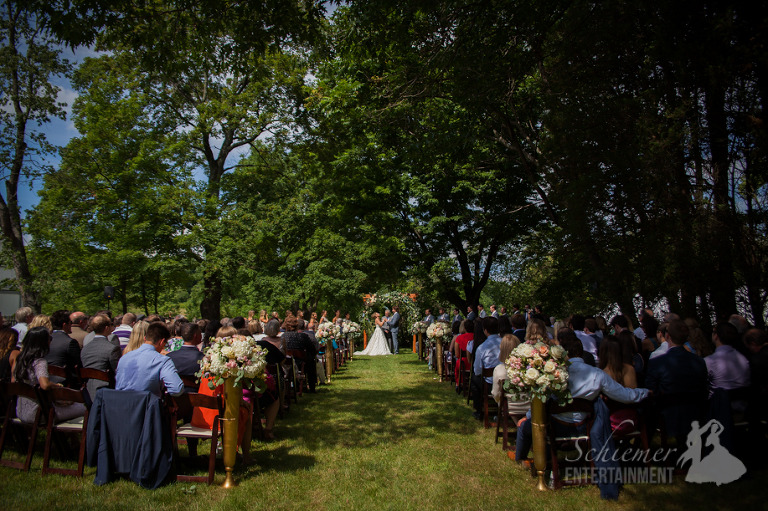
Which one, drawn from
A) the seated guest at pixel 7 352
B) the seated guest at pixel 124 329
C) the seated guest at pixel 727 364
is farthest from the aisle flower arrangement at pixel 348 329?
the seated guest at pixel 727 364

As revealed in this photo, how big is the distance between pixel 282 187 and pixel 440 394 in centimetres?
1952

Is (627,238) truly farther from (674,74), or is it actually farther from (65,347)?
(65,347)

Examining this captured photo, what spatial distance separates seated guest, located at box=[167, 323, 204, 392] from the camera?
6773 millimetres

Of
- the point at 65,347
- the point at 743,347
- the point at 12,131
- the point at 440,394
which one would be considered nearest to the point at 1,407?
the point at 65,347

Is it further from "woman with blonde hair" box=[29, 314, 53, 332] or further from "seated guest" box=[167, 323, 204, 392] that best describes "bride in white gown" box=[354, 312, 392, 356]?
"woman with blonde hair" box=[29, 314, 53, 332]

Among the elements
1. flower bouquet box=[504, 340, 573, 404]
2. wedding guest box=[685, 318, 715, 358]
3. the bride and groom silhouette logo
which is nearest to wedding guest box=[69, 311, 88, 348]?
flower bouquet box=[504, 340, 573, 404]

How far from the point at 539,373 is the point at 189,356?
4548 millimetres

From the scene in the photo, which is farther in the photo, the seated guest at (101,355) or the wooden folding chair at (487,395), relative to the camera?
the wooden folding chair at (487,395)

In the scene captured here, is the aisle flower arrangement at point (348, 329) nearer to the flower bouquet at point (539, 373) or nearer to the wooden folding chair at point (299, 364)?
the wooden folding chair at point (299, 364)

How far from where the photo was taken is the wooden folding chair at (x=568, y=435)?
5.29 metres

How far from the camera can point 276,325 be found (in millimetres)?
9344

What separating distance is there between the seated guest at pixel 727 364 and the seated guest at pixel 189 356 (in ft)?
20.9

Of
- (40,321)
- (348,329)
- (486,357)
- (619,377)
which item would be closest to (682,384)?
(619,377)

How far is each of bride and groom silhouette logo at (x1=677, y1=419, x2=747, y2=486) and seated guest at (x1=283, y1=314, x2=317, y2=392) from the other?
748 cm
